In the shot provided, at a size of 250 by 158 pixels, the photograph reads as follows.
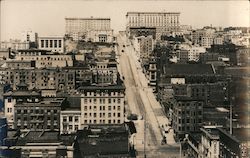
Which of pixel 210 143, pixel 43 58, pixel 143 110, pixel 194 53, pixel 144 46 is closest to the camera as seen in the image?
pixel 210 143

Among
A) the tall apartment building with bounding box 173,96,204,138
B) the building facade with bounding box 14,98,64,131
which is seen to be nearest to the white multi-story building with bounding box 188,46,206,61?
the tall apartment building with bounding box 173,96,204,138

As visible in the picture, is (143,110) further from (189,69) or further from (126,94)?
(189,69)

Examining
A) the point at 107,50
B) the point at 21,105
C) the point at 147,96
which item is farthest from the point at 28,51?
the point at 21,105

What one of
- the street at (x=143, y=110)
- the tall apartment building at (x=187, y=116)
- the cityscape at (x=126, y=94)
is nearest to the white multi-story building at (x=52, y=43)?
the cityscape at (x=126, y=94)

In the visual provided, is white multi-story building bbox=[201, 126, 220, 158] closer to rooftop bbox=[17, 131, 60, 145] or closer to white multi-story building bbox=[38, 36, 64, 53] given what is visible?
rooftop bbox=[17, 131, 60, 145]

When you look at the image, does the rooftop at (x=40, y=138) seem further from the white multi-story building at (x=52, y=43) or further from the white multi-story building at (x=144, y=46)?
the white multi-story building at (x=144, y=46)

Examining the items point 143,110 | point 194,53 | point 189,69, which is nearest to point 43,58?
point 189,69
